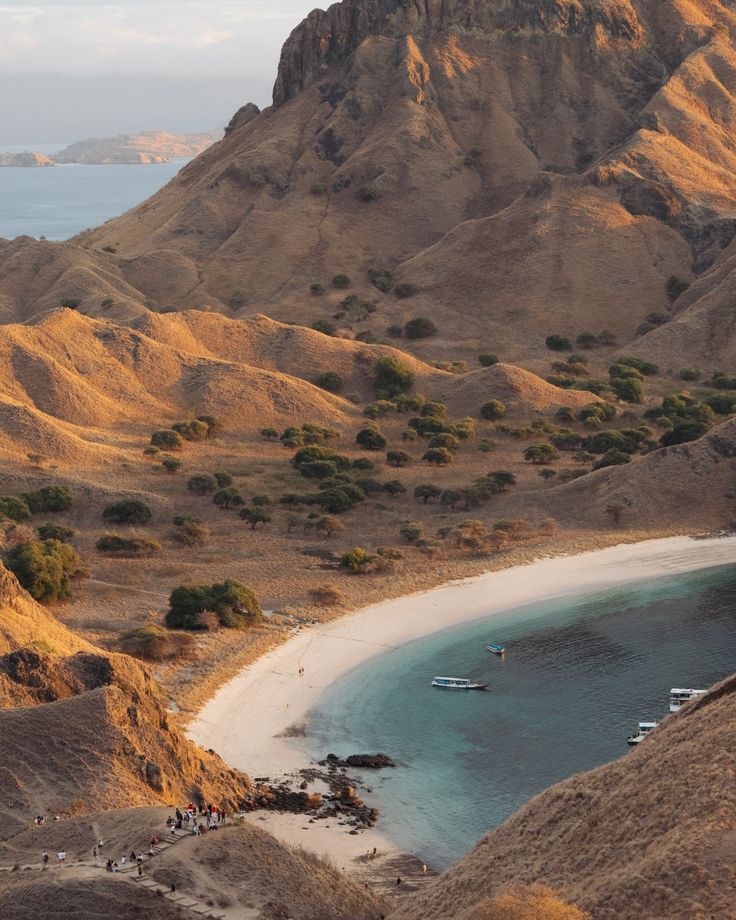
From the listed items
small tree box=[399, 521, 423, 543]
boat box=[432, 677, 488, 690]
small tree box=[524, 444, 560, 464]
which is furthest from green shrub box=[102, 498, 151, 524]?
small tree box=[524, 444, 560, 464]

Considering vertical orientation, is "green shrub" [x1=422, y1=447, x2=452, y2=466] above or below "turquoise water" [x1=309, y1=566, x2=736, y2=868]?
above

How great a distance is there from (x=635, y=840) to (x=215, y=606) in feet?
130

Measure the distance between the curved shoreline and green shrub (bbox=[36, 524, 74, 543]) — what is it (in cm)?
1830

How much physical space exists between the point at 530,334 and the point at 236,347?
34.4 meters

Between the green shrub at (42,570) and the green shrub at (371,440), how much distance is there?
34696mm

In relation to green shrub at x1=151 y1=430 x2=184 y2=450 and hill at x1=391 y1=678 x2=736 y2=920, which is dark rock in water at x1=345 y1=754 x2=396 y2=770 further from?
green shrub at x1=151 y1=430 x2=184 y2=450

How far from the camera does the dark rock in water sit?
5766 cm

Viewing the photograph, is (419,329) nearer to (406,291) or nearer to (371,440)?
(406,291)

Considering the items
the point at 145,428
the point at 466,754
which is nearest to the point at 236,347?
the point at 145,428

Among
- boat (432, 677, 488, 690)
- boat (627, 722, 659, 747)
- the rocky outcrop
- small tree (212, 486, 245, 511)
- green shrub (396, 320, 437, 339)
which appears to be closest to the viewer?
boat (627, 722, 659, 747)

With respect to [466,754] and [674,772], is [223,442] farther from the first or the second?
[674,772]

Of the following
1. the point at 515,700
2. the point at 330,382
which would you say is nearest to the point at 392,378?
the point at 330,382

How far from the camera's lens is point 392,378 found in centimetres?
12075

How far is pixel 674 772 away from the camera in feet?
128
